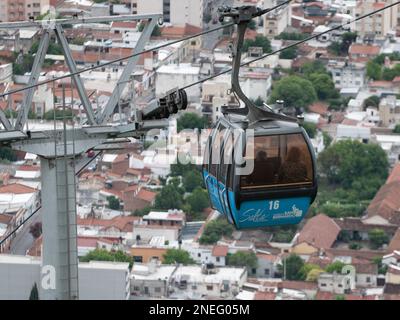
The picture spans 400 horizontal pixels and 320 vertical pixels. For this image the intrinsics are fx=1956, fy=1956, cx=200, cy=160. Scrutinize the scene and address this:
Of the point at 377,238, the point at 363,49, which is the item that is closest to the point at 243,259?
the point at 377,238

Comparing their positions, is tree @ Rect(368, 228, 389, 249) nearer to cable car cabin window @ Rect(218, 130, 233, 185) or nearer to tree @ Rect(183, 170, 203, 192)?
tree @ Rect(183, 170, 203, 192)

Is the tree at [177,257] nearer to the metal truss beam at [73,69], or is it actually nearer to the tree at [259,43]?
the tree at [259,43]

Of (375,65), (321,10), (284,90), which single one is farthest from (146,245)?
(321,10)

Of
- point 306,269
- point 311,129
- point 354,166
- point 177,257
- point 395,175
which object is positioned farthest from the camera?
point 311,129

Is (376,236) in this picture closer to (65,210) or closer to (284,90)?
(284,90)

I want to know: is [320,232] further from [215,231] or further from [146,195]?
[146,195]

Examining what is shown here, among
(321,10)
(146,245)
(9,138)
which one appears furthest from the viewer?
(321,10)
